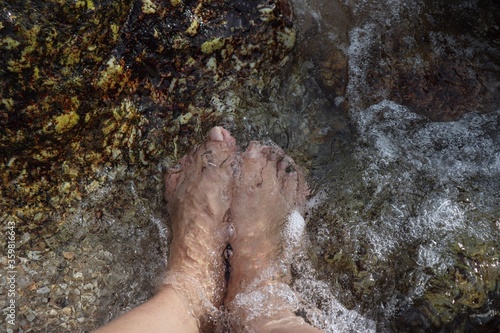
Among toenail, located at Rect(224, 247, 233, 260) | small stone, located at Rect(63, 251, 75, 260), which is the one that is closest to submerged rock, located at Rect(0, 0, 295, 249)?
small stone, located at Rect(63, 251, 75, 260)

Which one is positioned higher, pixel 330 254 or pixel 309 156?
pixel 309 156

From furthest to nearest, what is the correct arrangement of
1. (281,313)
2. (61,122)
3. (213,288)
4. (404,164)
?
(404,164), (213,288), (281,313), (61,122)

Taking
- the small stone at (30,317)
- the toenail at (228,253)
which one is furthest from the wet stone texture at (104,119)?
the toenail at (228,253)

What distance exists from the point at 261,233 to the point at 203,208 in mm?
272

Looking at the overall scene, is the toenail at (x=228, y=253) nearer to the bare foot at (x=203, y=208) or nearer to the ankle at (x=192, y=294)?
the bare foot at (x=203, y=208)

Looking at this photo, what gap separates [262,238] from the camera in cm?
206

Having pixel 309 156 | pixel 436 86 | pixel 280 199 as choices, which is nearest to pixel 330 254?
pixel 280 199

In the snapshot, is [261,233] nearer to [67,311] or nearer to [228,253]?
[228,253]

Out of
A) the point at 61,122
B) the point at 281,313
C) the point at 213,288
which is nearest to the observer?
the point at 61,122

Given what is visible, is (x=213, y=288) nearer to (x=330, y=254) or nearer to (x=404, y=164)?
(x=330, y=254)

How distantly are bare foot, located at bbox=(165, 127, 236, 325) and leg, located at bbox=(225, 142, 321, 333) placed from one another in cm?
5

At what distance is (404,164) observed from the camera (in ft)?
6.92

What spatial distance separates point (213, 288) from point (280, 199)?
0.47 m

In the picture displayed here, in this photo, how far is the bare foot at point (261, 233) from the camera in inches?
75.1
